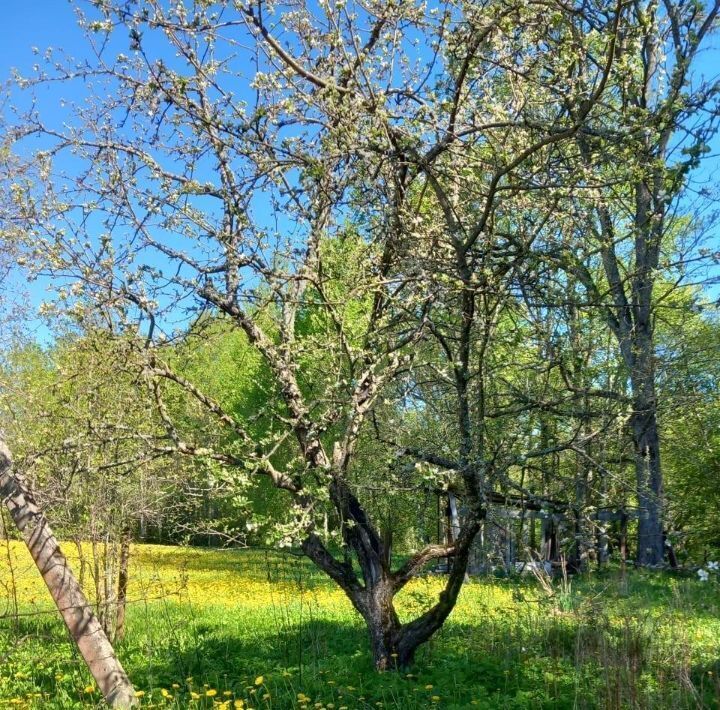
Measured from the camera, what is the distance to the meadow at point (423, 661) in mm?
4609

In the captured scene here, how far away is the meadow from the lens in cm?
461

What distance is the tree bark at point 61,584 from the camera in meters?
4.83

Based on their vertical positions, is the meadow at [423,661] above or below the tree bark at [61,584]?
below

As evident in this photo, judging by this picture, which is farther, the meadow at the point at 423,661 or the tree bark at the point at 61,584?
the tree bark at the point at 61,584

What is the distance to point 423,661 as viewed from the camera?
5.83 metres

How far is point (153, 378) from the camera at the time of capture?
17.0 ft

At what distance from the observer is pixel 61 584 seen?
4.90m

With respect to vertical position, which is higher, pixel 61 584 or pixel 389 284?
pixel 389 284

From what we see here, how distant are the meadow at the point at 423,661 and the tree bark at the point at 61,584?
0.22 meters

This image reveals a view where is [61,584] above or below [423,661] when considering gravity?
above

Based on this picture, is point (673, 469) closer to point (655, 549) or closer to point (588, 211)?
point (655, 549)

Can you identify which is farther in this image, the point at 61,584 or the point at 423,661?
the point at 423,661

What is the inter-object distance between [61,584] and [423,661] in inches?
117

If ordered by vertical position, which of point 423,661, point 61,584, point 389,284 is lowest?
point 423,661
